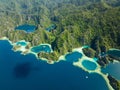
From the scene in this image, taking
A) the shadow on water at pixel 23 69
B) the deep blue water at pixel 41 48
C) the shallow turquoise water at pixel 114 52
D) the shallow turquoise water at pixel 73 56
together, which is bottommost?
the deep blue water at pixel 41 48

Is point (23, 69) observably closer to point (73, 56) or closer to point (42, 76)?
point (42, 76)

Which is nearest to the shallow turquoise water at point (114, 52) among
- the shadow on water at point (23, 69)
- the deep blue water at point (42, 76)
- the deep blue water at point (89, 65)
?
the deep blue water at point (89, 65)

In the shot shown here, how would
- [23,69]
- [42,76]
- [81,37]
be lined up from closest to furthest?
[42,76] < [23,69] < [81,37]

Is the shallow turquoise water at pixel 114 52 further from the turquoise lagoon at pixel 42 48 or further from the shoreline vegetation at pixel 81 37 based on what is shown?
the turquoise lagoon at pixel 42 48

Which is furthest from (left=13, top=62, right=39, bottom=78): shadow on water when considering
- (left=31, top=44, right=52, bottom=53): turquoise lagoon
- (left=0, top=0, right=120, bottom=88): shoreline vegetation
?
(left=31, top=44, right=52, bottom=53): turquoise lagoon

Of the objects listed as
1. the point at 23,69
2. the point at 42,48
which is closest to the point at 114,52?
the point at 42,48

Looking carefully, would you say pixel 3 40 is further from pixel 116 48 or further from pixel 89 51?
pixel 116 48

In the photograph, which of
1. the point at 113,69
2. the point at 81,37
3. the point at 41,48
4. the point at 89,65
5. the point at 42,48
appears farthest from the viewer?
the point at 81,37
